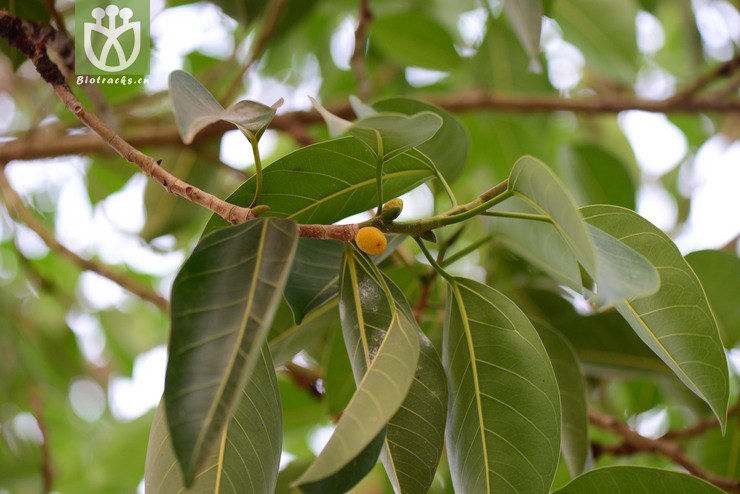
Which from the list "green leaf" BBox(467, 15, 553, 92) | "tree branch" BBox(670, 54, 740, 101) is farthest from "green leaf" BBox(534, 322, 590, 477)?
"green leaf" BBox(467, 15, 553, 92)

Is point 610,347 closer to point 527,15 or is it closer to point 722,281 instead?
point 722,281

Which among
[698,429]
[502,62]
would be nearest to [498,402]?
[698,429]

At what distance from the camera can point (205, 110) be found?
548 mm

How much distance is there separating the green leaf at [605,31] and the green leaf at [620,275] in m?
1.07

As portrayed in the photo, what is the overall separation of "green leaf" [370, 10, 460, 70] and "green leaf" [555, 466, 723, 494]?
105 centimetres

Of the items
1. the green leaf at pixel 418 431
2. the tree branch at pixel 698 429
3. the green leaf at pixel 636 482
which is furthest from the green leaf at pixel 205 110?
the tree branch at pixel 698 429

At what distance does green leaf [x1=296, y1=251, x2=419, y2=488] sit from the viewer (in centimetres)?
43

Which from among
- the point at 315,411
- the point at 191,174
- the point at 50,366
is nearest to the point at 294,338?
the point at 315,411

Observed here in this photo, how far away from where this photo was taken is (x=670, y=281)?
0.62 metres

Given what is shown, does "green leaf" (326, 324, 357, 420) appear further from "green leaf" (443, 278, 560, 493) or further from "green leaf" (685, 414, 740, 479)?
"green leaf" (685, 414, 740, 479)

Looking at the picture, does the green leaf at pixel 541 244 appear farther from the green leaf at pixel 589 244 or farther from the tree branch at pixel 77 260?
the tree branch at pixel 77 260

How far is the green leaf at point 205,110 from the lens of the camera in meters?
0.51

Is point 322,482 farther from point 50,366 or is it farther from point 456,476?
point 50,366

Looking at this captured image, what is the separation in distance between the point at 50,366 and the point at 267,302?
1312 millimetres
